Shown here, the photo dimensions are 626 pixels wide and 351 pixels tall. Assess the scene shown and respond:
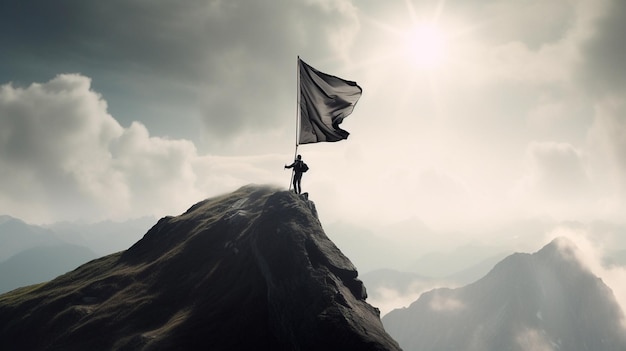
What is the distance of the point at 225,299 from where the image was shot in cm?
3962

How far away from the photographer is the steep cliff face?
93.8 feet

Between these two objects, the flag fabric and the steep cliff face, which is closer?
the steep cliff face

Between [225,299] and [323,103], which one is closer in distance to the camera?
[323,103]

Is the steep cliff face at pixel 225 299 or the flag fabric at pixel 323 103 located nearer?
the steep cliff face at pixel 225 299

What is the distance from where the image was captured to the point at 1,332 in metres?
54.2

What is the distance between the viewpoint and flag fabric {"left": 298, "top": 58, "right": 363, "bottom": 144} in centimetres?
3069

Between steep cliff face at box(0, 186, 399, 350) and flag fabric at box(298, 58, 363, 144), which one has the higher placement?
flag fabric at box(298, 58, 363, 144)

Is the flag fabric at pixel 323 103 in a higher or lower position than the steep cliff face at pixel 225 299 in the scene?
higher

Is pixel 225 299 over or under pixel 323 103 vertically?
under

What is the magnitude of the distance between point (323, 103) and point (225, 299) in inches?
974

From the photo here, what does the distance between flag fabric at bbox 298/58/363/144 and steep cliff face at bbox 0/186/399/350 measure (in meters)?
11.5

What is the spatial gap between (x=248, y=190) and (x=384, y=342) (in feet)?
229

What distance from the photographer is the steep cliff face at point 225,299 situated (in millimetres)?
28578

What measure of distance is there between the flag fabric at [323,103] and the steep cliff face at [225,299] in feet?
37.8
